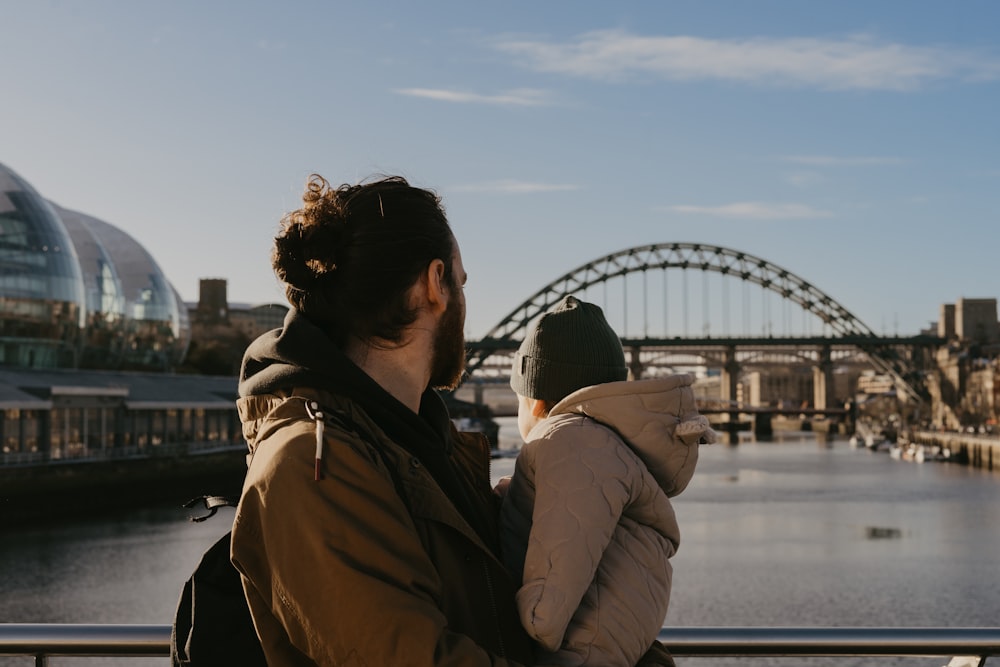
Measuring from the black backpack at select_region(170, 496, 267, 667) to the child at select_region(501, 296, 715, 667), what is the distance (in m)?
0.35

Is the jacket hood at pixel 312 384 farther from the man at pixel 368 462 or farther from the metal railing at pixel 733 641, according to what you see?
Result: the metal railing at pixel 733 641

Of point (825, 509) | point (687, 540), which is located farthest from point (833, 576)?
point (825, 509)

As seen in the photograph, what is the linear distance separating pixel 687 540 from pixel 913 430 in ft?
142

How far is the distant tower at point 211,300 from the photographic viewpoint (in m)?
63.0

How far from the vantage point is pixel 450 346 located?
1610mm

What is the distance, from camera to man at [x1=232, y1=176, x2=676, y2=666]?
127 centimetres

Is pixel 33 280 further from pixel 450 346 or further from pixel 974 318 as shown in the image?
pixel 974 318

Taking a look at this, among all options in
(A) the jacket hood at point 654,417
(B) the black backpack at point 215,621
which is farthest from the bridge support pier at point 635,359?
(B) the black backpack at point 215,621

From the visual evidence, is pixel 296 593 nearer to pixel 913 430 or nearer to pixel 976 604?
pixel 976 604

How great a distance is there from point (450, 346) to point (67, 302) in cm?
3235

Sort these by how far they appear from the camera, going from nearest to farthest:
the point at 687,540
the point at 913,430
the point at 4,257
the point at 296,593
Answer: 1. the point at 296,593
2. the point at 687,540
3. the point at 4,257
4. the point at 913,430

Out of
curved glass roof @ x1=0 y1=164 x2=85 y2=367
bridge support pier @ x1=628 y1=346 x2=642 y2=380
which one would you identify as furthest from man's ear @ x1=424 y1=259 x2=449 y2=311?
bridge support pier @ x1=628 y1=346 x2=642 y2=380

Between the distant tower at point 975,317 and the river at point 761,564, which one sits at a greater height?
the distant tower at point 975,317

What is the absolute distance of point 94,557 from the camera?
58.7ft
